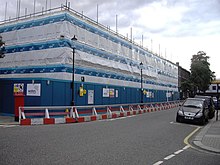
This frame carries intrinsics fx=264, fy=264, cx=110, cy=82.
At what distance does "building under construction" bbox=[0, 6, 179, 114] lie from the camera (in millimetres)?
20422

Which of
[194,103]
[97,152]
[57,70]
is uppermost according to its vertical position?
[57,70]

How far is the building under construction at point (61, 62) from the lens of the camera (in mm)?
20422

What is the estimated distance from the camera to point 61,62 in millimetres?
24109

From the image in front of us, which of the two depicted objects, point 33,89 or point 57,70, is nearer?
point 33,89

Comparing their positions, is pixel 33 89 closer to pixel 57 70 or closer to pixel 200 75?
pixel 57 70

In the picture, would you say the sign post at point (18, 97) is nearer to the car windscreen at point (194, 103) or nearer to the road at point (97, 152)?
the road at point (97, 152)

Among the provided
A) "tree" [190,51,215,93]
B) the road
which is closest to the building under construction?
the road

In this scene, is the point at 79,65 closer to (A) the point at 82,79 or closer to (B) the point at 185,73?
Answer: (A) the point at 82,79

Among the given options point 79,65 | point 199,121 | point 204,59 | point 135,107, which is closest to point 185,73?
point 204,59

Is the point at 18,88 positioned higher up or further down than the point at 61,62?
further down

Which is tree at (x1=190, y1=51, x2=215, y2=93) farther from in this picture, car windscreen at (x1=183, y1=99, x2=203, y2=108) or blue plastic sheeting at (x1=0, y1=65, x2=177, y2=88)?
car windscreen at (x1=183, y1=99, x2=203, y2=108)

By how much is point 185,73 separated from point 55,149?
81.5 m

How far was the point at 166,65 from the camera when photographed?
188 feet

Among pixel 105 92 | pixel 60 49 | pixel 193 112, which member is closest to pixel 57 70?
pixel 60 49
